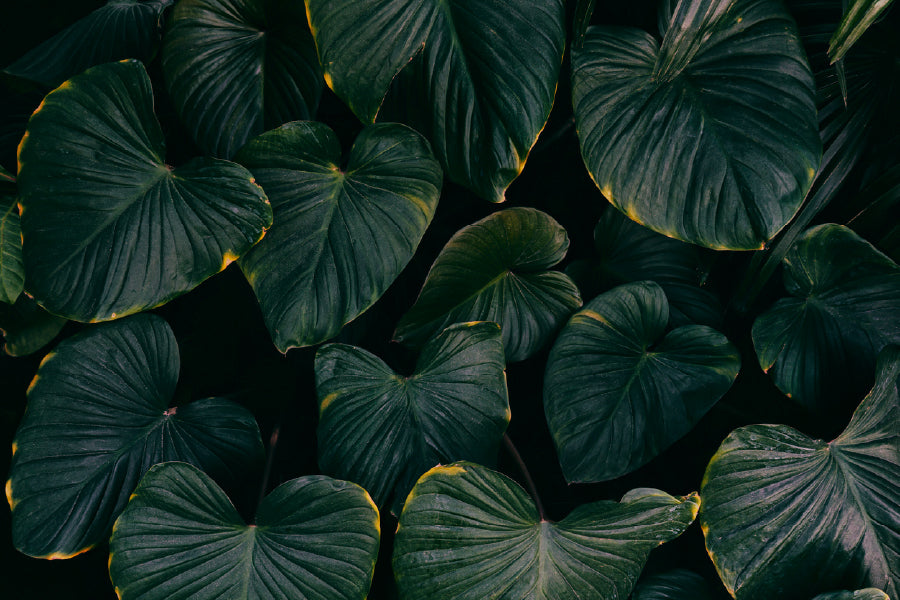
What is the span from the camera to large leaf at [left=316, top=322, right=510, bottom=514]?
802 millimetres

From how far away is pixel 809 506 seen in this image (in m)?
0.77

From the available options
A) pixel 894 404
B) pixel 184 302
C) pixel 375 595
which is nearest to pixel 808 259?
pixel 894 404

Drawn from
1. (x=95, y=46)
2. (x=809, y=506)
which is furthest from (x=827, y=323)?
(x=95, y=46)

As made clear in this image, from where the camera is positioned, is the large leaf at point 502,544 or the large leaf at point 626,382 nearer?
the large leaf at point 502,544

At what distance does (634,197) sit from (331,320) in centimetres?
42

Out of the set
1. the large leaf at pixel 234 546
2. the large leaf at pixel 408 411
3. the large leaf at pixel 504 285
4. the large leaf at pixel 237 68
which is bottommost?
the large leaf at pixel 234 546

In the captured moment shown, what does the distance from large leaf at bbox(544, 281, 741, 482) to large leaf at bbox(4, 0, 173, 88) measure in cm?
78

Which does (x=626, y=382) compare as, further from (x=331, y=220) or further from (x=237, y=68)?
(x=237, y=68)

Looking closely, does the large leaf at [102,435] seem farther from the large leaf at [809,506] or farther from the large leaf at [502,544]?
the large leaf at [809,506]

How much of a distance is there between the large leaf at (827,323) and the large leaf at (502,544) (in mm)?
295

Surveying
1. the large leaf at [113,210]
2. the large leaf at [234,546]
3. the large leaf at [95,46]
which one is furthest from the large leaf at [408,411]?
the large leaf at [95,46]

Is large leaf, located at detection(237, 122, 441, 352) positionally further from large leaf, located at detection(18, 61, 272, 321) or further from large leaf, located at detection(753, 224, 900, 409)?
large leaf, located at detection(753, 224, 900, 409)

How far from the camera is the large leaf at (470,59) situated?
2.40 ft

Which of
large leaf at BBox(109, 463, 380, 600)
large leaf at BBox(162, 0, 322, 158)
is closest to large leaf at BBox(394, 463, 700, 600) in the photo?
large leaf at BBox(109, 463, 380, 600)
